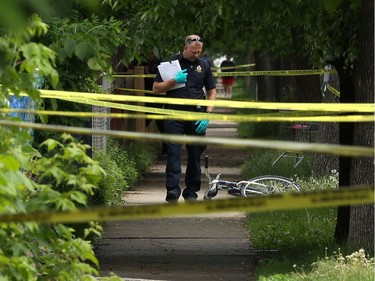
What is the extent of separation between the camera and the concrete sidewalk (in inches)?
342

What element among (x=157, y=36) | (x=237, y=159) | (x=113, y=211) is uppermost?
(x=157, y=36)

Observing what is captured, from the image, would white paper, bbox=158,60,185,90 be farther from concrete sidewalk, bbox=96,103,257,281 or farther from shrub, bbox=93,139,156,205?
concrete sidewalk, bbox=96,103,257,281

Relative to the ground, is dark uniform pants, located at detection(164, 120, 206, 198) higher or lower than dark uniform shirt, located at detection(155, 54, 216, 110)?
lower

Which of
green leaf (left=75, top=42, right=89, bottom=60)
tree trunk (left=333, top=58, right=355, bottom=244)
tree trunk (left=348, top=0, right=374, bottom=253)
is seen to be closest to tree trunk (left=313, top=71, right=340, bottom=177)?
tree trunk (left=333, top=58, right=355, bottom=244)

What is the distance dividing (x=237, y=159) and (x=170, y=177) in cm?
999

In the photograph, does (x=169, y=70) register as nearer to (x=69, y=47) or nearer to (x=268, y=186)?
(x=268, y=186)

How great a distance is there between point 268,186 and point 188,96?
1.53m

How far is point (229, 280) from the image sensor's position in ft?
27.6

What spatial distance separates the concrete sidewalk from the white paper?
1413 millimetres

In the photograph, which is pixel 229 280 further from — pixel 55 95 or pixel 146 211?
pixel 146 211

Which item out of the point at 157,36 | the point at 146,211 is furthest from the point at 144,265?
the point at 146,211

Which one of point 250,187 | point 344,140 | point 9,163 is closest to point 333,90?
point 250,187

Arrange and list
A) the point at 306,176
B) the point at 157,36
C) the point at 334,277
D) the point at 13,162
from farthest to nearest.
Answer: the point at 306,176 → the point at 157,36 → the point at 334,277 → the point at 13,162

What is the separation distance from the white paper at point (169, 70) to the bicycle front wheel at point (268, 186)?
1411 mm
